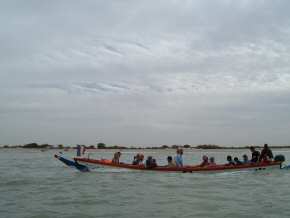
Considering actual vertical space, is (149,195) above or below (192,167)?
below

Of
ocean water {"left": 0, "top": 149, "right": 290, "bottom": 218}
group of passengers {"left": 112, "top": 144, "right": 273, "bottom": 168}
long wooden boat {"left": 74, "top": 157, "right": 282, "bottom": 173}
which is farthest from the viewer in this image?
group of passengers {"left": 112, "top": 144, "right": 273, "bottom": 168}

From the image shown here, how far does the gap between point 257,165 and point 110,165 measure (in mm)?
9273

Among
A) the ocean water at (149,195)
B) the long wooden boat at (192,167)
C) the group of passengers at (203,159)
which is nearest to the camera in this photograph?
the ocean water at (149,195)

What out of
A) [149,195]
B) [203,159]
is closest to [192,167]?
[203,159]

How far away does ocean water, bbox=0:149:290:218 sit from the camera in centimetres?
1376

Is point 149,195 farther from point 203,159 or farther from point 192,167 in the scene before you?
point 203,159

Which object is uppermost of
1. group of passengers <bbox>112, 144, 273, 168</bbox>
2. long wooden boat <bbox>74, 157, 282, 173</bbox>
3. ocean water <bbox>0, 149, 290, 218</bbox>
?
group of passengers <bbox>112, 144, 273, 168</bbox>

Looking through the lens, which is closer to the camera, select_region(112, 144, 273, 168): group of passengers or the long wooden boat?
the long wooden boat

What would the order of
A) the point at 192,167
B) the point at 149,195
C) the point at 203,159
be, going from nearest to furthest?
the point at 149,195 → the point at 192,167 → the point at 203,159

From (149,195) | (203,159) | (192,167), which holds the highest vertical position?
(203,159)

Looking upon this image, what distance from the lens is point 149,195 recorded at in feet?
58.0

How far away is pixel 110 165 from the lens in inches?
1016

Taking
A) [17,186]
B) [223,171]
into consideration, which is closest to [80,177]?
[17,186]

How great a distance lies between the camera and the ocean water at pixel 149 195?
1376cm
